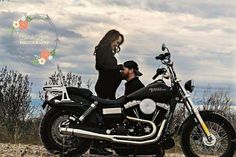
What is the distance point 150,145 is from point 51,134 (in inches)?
52.4

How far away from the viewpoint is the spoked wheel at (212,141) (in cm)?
725

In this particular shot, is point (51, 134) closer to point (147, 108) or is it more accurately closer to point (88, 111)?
point (88, 111)

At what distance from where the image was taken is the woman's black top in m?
7.86

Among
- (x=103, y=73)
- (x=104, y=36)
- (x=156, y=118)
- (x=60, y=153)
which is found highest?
(x=104, y=36)

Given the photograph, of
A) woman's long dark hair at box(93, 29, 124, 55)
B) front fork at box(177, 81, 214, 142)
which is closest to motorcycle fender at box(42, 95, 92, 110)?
woman's long dark hair at box(93, 29, 124, 55)

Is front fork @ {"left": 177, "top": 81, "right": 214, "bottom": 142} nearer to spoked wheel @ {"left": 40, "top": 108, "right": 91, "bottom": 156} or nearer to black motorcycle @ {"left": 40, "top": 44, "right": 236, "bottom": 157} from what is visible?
black motorcycle @ {"left": 40, "top": 44, "right": 236, "bottom": 157}

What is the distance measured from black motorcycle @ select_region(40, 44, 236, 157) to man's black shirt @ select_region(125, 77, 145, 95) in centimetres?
46

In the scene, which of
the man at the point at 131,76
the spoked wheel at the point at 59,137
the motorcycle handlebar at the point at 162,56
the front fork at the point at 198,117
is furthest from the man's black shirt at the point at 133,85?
the spoked wheel at the point at 59,137

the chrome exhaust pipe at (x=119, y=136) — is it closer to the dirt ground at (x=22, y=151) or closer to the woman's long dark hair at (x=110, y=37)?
the dirt ground at (x=22, y=151)

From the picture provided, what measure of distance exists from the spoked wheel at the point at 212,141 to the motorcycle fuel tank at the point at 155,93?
0.50 m

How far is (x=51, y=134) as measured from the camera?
746 centimetres

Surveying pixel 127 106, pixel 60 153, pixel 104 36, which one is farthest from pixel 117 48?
pixel 60 153

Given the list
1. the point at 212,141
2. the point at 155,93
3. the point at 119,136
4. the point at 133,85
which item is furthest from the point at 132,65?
the point at 212,141

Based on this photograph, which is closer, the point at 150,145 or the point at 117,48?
the point at 150,145
